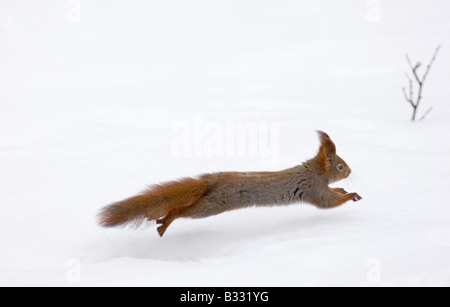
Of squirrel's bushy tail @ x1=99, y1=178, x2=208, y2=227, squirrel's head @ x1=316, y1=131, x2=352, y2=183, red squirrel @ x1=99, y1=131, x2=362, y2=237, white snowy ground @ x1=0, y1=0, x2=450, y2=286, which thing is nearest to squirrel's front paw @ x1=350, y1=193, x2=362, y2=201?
red squirrel @ x1=99, y1=131, x2=362, y2=237

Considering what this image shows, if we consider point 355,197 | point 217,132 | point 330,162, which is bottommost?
point 355,197

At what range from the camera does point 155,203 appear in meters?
3.98

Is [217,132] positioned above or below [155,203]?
above

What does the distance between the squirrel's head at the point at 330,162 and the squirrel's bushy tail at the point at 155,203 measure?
3.43ft

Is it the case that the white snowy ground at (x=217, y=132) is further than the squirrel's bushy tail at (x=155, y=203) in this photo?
No

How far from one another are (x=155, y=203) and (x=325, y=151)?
1.48 meters

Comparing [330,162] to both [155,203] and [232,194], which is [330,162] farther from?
[155,203]

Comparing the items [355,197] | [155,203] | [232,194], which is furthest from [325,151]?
[155,203]

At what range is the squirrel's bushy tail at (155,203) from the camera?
385 cm

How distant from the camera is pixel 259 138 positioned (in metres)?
5.89

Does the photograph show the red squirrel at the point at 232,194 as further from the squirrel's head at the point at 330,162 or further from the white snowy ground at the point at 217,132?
the white snowy ground at the point at 217,132

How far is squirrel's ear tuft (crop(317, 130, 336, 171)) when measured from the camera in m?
4.60

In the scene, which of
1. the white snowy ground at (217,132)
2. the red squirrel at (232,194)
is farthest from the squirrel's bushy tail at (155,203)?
the white snowy ground at (217,132)

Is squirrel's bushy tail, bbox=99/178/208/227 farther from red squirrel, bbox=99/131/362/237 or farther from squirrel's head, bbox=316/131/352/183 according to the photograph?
squirrel's head, bbox=316/131/352/183
